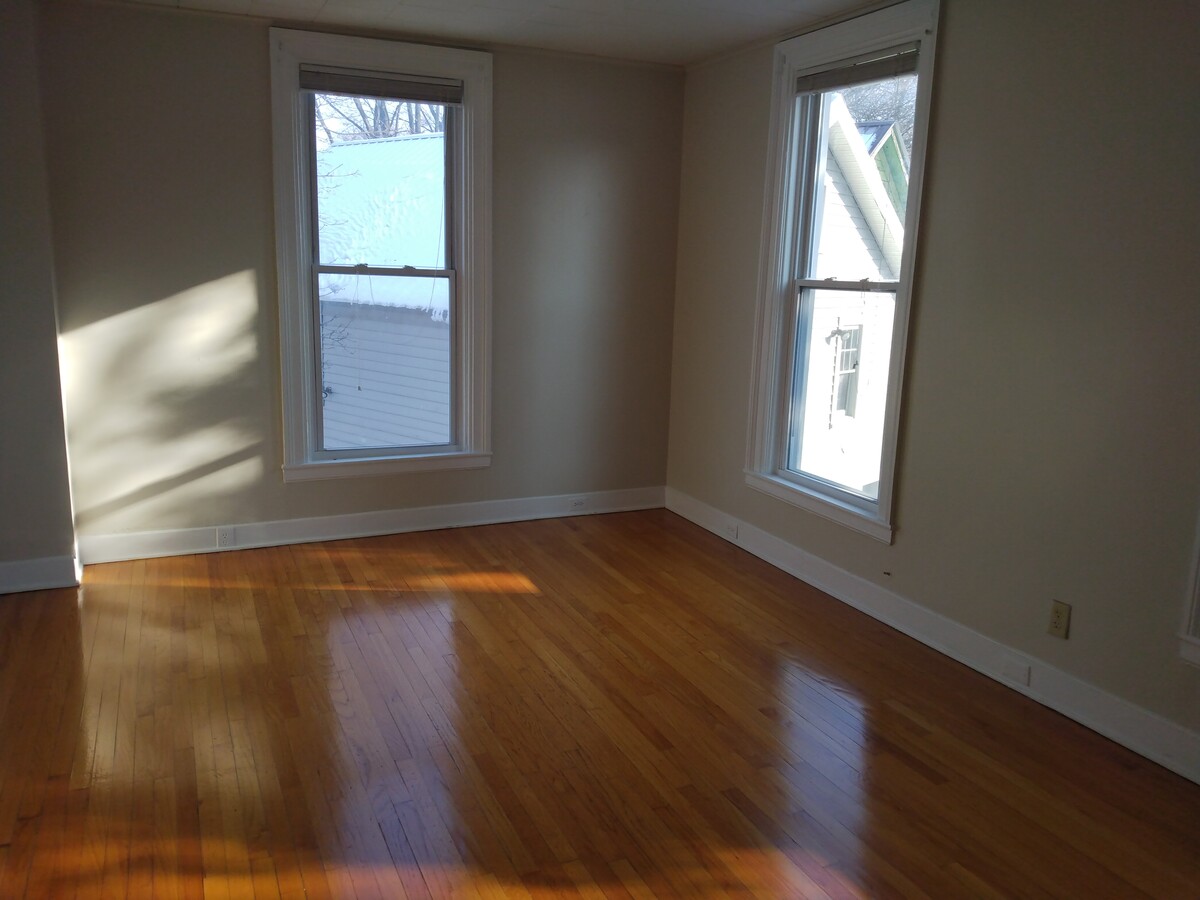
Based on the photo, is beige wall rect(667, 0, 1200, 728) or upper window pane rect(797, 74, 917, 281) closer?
beige wall rect(667, 0, 1200, 728)

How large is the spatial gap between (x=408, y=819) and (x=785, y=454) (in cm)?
270

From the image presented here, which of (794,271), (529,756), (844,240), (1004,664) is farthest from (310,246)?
(1004,664)

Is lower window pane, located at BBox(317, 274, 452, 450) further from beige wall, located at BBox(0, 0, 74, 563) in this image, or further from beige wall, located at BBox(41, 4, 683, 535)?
beige wall, located at BBox(0, 0, 74, 563)

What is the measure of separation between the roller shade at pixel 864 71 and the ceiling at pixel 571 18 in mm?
220

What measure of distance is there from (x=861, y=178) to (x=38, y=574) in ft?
12.8

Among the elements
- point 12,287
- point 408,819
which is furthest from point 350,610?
point 12,287

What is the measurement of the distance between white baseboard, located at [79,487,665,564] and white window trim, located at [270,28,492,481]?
0.81 ft

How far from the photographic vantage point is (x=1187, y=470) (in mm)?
2635

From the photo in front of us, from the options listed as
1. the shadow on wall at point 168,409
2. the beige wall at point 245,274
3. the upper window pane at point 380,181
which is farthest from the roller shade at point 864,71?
the shadow on wall at point 168,409

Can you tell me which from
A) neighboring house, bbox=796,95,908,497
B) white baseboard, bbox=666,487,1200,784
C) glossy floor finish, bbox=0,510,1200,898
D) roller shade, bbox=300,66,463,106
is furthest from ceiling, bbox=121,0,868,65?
glossy floor finish, bbox=0,510,1200,898

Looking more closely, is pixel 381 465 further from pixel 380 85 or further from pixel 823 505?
pixel 823 505

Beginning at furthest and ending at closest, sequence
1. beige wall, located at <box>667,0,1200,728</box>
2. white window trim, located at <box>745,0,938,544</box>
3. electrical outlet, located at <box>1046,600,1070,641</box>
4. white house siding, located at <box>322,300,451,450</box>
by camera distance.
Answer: white house siding, located at <box>322,300,451,450</box> < white window trim, located at <box>745,0,938,544</box> < electrical outlet, located at <box>1046,600,1070,641</box> < beige wall, located at <box>667,0,1200,728</box>

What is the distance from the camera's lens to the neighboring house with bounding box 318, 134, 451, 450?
4.49 metres

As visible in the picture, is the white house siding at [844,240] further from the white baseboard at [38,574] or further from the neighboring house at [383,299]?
the white baseboard at [38,574]
